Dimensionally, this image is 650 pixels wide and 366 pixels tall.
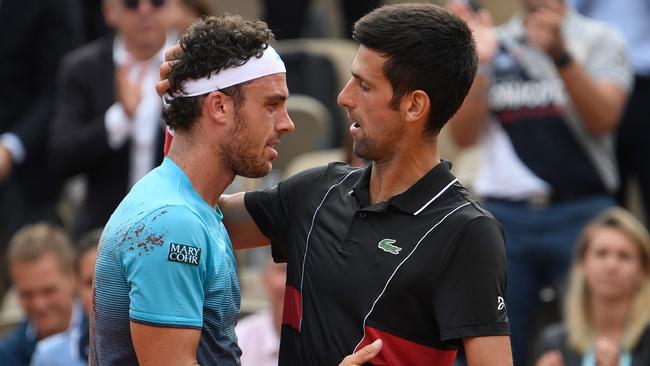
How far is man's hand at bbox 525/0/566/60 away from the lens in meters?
6.33

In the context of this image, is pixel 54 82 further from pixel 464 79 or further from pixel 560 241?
pixel 464 79

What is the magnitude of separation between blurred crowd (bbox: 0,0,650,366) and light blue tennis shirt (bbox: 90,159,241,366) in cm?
262

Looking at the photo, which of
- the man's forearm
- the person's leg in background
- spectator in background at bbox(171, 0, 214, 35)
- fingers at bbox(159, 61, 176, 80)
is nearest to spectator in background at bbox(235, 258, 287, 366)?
the man's forearm

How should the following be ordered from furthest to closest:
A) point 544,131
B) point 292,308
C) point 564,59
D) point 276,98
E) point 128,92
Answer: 1. point 128,92
2. point 544,131
3. point 564,59
4. point 292,308
5. point 276,98

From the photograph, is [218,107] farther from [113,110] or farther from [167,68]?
[113,110]

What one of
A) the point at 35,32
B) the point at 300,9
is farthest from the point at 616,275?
the point at 35,32

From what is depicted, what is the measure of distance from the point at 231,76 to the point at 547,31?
2.90m

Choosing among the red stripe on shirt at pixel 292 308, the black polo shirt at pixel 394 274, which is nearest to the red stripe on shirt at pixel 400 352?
the black polo shirt at pixel 394 274

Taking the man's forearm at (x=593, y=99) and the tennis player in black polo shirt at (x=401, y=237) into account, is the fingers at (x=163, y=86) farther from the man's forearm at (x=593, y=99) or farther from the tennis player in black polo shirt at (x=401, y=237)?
the man's forearm at (x=593, y=99)

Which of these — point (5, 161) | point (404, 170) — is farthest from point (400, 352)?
point (5, 161)

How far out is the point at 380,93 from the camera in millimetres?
3846

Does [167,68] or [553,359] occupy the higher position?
[167,68]

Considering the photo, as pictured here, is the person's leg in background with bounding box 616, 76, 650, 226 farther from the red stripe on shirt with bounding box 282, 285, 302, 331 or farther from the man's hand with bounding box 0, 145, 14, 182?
the red stripe on shirt with bounding box 282, 285, 302, 331

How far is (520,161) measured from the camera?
261 inches
